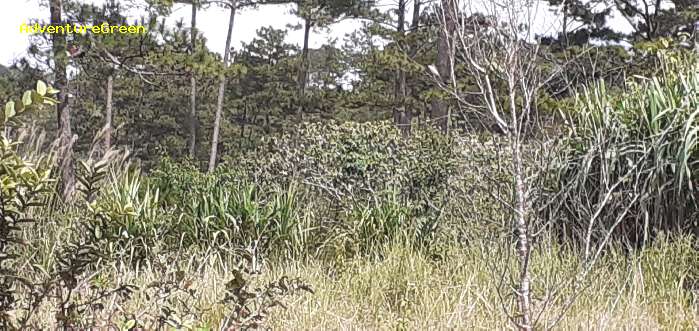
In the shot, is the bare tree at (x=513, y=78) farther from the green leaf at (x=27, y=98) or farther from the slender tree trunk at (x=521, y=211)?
the green leaf at (x=27, y=98)

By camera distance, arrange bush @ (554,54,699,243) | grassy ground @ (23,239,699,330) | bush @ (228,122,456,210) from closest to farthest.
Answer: grassy ground @ (23,239,699,330)
bush @ (554,54,699,243)
bush @ (228,122,456,210)

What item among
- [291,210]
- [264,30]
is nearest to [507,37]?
[291,210]

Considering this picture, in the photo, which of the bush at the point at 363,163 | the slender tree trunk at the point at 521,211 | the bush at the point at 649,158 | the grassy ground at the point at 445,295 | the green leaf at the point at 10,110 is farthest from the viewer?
the bush at the point at 363,163

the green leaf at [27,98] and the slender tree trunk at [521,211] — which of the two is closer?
the green leaf at [27,98]

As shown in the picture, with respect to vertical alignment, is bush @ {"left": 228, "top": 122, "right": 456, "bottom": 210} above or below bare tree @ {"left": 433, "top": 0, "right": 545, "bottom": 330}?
below

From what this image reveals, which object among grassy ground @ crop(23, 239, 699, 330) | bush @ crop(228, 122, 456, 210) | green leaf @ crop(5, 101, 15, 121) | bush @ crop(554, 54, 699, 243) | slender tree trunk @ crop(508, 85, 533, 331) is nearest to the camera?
green leaf @ crop(5, 101, 15, 121)

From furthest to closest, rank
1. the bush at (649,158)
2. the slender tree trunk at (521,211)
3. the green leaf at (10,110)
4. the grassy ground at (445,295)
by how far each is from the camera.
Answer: the bush at (649,158) → the grassy ground at (445,295) → the slender tree trunk at (521,211) → the green leaf at (10,110)

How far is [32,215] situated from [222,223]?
135 cm

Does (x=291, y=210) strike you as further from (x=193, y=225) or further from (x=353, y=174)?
(x=353, y=174)

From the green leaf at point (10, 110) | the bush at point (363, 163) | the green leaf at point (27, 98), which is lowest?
the bush at point (363, 163)

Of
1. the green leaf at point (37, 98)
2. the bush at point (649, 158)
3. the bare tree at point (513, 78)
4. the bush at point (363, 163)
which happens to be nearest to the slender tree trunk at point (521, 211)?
the bare tree at point (513, 78)

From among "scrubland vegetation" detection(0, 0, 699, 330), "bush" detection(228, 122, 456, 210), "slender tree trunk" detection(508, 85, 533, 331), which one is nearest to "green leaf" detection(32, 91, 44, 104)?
"scrubland vegetation" detection(0, 0, 699, 330)

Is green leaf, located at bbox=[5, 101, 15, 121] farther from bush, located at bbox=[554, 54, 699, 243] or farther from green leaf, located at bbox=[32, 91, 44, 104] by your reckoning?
bush, located at bbox=[554, 54, 699, 243]

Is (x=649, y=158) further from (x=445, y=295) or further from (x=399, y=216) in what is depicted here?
(x=445, y=295)
